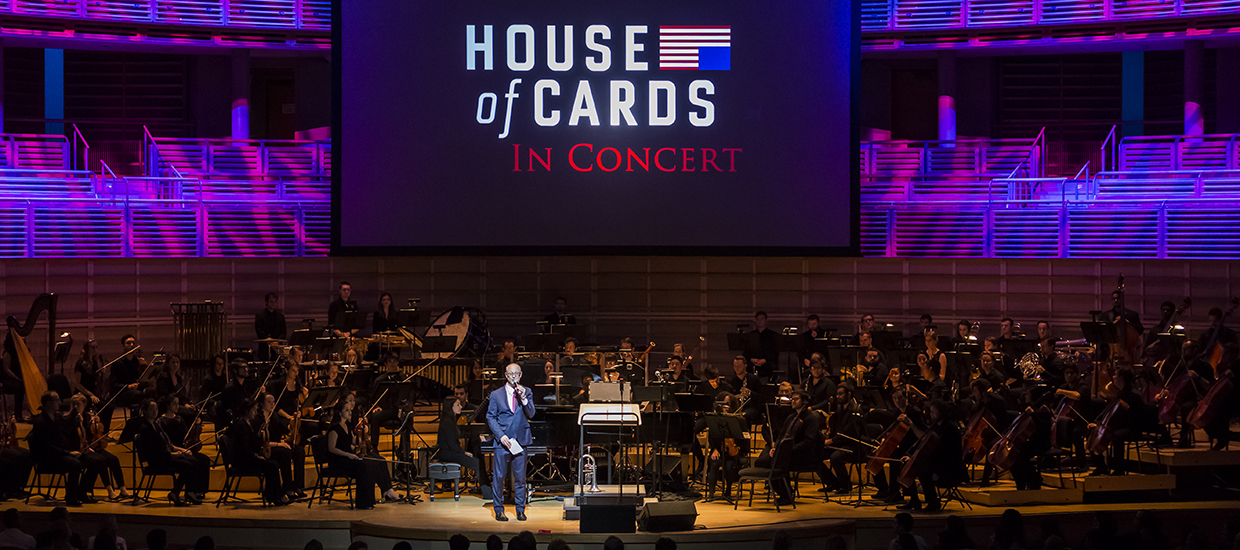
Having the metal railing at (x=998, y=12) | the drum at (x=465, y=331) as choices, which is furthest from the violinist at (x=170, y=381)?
the metal railing at (x=998, y=12)

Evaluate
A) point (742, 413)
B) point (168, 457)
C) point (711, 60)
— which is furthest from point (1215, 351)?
point (168, 457)

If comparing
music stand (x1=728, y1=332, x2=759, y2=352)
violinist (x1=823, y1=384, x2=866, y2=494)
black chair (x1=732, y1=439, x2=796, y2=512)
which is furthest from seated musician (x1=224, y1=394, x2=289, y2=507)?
music stand (x1=728, y1=332, x2=759, y2=352)

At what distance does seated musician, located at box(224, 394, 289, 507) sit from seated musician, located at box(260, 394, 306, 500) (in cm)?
3

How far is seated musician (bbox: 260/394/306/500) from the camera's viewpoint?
45.0 feet

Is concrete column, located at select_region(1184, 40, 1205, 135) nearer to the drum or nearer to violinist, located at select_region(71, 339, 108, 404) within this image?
the drum

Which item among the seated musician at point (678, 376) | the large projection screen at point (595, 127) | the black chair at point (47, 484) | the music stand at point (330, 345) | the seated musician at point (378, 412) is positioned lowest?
the black chair at point (47, 484)

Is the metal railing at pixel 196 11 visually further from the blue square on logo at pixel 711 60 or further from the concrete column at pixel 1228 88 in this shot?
the concrete column at pixel 1228 88

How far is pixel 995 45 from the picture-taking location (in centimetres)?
2308

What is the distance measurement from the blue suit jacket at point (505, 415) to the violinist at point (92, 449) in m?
4.48

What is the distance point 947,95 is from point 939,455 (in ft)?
43.0

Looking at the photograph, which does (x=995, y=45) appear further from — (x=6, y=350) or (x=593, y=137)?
(x=6, y=350)

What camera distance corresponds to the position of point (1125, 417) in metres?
14.4

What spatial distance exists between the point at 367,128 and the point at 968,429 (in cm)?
1117

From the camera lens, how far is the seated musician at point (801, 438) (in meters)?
13.6
